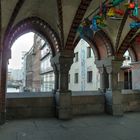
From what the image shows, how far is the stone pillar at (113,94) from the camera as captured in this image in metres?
8.99

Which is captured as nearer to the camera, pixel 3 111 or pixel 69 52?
pixel 3 111

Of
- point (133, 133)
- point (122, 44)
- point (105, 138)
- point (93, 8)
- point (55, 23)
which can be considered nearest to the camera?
point (105, 138)

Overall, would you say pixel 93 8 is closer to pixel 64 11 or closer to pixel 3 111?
pixel 64 11

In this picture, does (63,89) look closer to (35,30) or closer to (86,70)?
(35,30)

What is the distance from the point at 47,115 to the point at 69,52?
2907mm

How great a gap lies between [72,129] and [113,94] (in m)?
3.37

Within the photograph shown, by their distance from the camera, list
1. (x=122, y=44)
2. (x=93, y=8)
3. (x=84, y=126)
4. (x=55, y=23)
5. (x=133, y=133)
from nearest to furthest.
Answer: (x=133, y=133), (x=84, y=126), (x=93, y=8), (x=55, y=23), (x=122, y=44)

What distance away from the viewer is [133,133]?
6.02 m

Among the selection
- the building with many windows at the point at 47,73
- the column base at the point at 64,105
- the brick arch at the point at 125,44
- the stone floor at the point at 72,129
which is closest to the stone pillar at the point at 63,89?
the column base at the point at 64,105

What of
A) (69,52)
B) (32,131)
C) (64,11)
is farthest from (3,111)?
(64,11)

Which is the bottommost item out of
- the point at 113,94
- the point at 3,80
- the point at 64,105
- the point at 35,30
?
the point at 64,105

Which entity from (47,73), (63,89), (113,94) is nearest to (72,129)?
(63,89)

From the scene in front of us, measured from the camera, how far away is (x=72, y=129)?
21.2ft

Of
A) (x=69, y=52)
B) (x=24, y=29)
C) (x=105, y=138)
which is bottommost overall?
(x=105, y=138)
